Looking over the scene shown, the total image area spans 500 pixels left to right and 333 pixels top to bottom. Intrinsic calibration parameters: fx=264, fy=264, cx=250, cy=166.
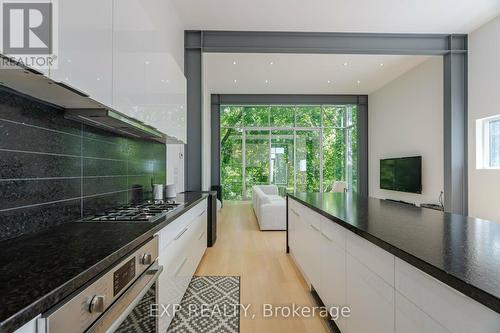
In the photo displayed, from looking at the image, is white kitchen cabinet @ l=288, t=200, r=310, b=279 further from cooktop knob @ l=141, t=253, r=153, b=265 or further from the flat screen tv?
the flat screen tv

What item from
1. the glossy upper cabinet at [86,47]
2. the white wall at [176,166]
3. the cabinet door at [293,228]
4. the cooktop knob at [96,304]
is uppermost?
the glossy upper cabinet at [86,47]

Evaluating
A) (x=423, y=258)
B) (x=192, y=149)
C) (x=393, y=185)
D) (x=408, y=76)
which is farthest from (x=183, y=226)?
(x=408, y=76)

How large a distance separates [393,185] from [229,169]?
15.0 feet

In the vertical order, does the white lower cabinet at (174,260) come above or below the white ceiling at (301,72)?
below

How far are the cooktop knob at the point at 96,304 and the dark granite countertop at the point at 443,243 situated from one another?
3.32 feet

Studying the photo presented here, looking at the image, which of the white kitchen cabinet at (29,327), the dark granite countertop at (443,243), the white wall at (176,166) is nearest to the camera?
the white kitchen cabinet at (29,327)

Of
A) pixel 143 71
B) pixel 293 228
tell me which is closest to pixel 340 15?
pixel 293 228

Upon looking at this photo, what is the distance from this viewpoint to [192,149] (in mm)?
4031

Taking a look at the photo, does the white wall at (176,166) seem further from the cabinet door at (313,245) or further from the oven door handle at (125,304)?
the oven door handle at (125,304)

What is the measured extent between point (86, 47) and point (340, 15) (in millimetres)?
3545

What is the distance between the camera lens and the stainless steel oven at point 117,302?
2.28ft

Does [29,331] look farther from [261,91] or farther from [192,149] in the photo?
[261,91]

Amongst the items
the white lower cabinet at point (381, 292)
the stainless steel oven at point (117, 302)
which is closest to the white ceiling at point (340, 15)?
the white lower cabinet at point (381, 292)

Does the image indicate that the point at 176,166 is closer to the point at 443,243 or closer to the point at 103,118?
the point at 103,118
